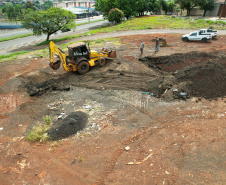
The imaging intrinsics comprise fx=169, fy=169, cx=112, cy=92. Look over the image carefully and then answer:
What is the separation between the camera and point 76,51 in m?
12.2

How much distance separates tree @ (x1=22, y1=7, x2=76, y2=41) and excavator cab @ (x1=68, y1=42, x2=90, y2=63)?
52.5 ft

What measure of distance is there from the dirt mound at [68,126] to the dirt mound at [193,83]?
15.5 feet

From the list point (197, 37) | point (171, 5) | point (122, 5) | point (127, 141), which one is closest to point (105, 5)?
point (122, 5)

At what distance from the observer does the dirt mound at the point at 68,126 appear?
24.8 feet

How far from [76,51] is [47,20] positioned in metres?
16.7

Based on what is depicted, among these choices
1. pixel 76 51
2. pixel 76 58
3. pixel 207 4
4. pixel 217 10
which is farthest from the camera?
pixel 217 10

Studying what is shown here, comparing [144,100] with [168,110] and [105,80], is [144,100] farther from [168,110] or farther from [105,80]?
[105,80]

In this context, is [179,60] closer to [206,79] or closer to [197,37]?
[206,79]

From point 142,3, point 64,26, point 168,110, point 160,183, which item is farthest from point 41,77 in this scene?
point 142,3

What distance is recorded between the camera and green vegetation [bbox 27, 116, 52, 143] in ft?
24.3

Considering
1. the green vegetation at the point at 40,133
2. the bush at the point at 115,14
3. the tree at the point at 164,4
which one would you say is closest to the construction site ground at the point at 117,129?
the green vegetation at the point at 40,133

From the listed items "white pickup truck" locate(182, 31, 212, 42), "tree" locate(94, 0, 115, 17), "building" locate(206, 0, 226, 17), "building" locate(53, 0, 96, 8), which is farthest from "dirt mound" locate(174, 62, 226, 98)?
"building" locate(53, 0, 96, 8)

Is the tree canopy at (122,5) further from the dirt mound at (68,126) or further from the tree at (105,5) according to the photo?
the dirt mound at (68,126)

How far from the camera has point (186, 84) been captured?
10.6m
